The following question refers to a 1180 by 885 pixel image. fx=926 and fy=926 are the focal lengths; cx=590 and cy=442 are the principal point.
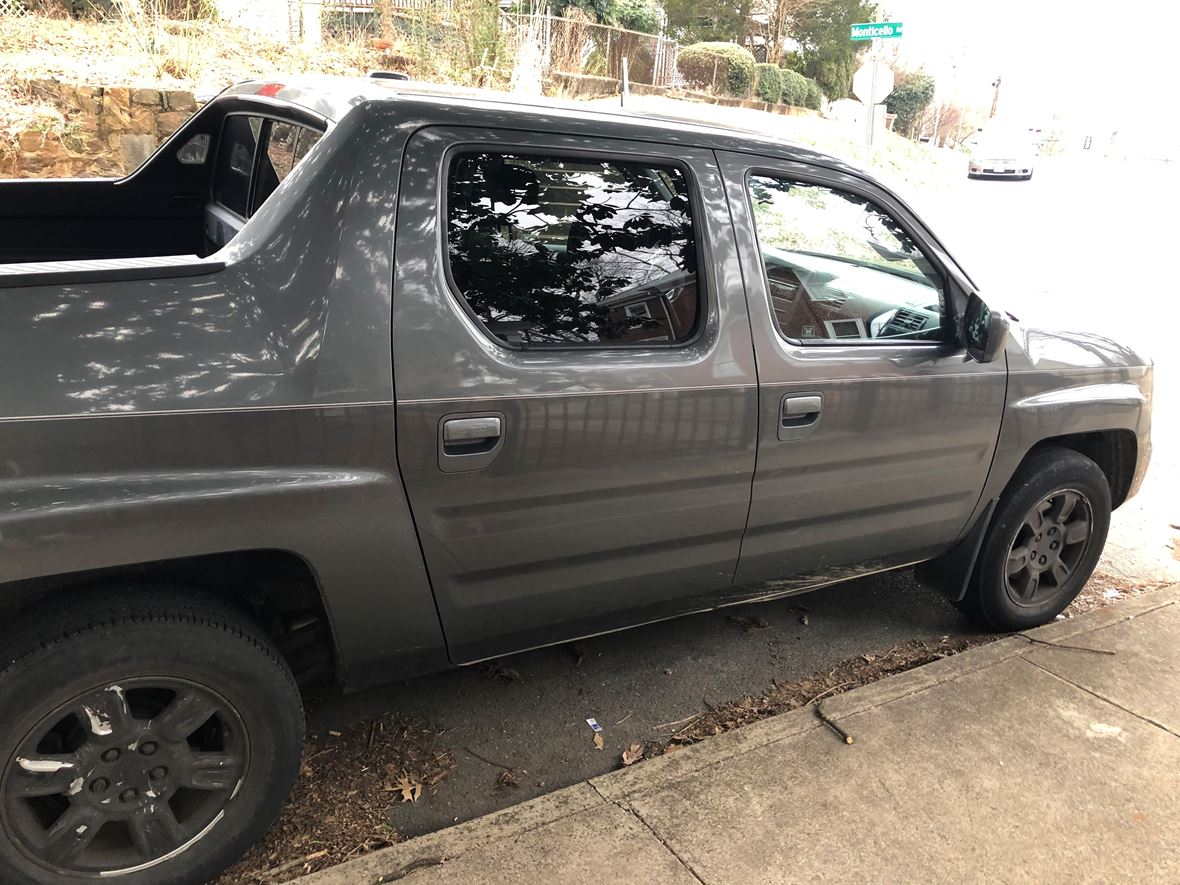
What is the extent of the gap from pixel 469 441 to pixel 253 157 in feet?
4.70

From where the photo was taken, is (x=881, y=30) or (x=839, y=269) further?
(x=881, y=30)

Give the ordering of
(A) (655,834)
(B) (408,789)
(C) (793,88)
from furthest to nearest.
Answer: (C) (793,88) → (B) (408,789) → (A) (655,834)

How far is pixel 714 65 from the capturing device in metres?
25.6

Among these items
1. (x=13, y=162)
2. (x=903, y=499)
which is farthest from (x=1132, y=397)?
(x=13, y=162)

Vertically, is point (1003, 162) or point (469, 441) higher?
point (1003, 162)

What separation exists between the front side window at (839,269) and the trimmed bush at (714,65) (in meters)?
24.2

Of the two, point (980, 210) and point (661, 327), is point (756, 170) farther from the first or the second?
point (980, 210)

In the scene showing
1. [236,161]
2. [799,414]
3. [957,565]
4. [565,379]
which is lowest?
[957,565]

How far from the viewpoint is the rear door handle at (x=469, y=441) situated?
228 cm

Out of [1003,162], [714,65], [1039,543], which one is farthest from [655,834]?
[1003,162]

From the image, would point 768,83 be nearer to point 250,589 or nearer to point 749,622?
point 749,622

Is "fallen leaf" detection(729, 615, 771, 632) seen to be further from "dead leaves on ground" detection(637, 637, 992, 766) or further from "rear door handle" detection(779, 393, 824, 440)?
"rear door handle" detection(779, 393, 824, 440)

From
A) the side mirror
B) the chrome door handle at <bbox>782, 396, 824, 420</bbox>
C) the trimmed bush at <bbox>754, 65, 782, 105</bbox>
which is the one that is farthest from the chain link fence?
the chrome door handle at <bbox>782, 396, 824, 420</bbox>

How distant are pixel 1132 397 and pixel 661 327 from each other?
2.18 metres
